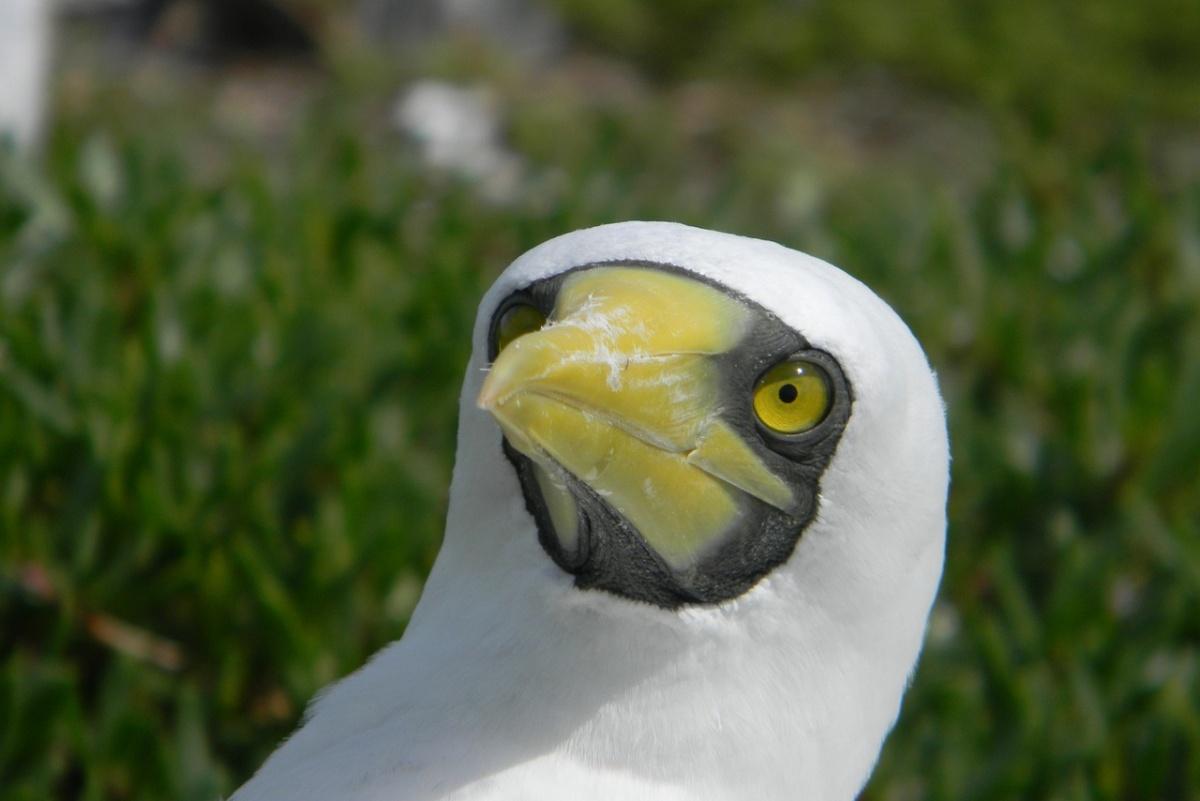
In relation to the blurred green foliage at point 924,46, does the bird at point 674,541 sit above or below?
above

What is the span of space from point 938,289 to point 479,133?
272 cm

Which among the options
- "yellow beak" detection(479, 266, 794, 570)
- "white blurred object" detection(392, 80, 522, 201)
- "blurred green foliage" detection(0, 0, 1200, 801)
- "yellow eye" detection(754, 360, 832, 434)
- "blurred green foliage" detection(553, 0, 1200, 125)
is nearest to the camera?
"yellow beak" detection(479, 266, 794, 570)

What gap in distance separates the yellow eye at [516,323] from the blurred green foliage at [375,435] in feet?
4.08

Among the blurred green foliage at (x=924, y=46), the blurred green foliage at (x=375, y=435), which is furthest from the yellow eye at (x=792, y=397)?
the blurred green foliage at (x=924, y=46)

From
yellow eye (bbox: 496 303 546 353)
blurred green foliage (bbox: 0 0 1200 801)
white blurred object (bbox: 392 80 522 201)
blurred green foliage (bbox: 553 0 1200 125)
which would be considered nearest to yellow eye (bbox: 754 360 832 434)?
yellow eye (bbox: 496 303 546 353)

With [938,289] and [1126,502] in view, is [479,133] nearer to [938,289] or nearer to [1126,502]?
[938,289]

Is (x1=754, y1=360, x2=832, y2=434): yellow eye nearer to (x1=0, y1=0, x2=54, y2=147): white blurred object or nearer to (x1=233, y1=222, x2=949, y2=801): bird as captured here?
(x1=233, y1=222, x2=949, y2=801): bird

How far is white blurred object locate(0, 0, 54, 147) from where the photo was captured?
4469mm

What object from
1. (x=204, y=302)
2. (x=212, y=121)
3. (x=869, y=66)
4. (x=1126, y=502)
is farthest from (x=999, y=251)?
(x=869, y=66)

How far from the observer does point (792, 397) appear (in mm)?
1690

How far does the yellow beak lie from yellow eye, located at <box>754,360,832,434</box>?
0.05 metres

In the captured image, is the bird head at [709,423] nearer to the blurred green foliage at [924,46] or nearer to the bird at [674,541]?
the bird at [674,541]

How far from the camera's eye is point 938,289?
4.40 m

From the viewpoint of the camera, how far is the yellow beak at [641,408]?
1.57 metres
